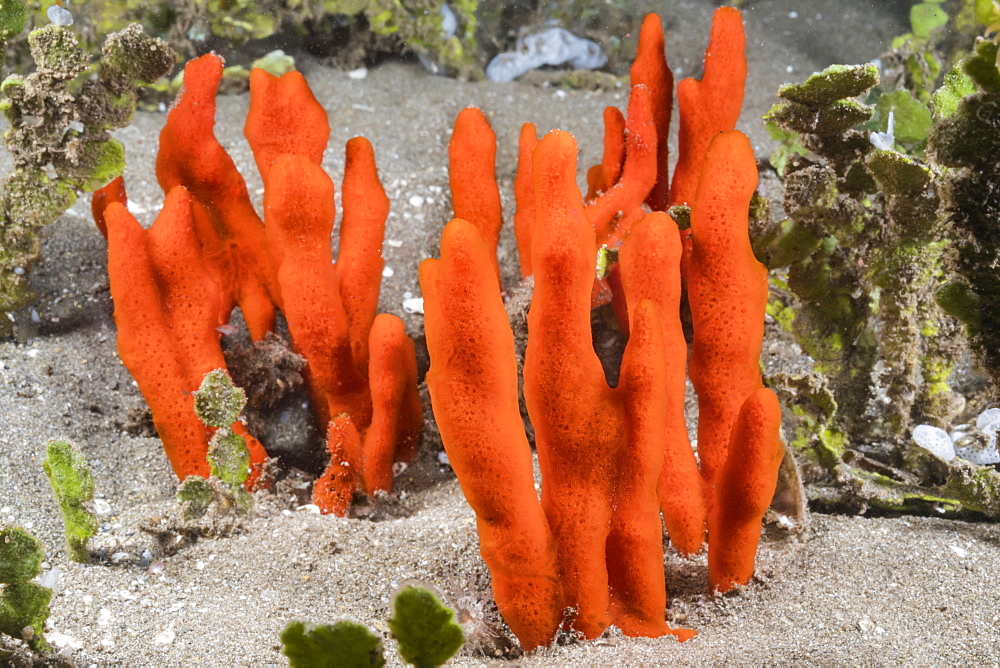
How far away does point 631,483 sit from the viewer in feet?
5.19

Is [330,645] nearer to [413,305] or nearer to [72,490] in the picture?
[72,490]

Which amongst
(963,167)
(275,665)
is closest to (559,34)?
(963,167)

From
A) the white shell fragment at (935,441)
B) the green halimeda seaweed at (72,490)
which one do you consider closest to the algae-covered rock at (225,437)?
the green halimeda seaweed at (72,490)

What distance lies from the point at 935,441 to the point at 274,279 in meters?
2.24

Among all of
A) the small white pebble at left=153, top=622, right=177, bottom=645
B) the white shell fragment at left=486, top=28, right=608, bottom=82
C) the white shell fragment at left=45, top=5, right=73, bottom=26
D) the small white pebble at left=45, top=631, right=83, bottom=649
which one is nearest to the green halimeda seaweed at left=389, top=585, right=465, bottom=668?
the small white pebble at left=153, top=622, right=177, bottom=645

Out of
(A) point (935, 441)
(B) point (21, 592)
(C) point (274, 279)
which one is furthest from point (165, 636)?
(A) point (935, 441)

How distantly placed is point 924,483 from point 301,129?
7.50ft

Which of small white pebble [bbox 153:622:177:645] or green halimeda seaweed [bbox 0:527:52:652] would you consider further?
small white pebble [bbox 153:622:177:645]

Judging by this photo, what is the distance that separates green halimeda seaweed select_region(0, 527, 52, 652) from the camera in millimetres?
1351

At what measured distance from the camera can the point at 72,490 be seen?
181 centimetres

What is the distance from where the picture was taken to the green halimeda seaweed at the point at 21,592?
53.2 inches

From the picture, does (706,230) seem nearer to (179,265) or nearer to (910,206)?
(910,206)

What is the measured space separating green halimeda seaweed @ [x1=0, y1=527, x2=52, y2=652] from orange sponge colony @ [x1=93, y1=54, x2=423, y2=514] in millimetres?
873

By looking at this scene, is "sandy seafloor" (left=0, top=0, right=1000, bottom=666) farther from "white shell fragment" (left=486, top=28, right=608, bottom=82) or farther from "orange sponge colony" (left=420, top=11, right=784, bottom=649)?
"white shell fragment" (left=486, top=28, right=608, bottom=82)
